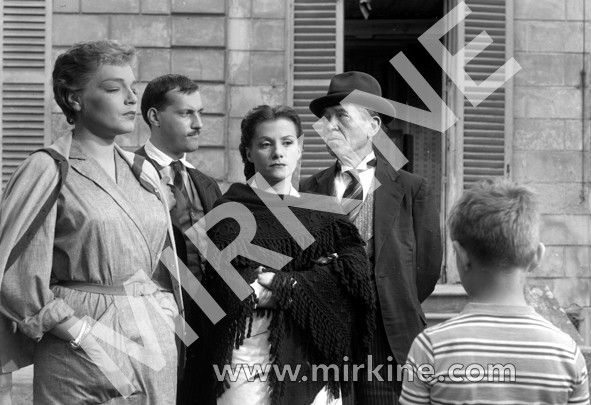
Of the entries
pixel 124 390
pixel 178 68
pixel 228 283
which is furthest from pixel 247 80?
pixel 124 390

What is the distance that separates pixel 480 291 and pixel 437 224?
1.68 m

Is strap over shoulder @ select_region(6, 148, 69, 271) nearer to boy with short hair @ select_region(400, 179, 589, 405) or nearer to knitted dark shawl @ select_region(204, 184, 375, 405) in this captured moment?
knitted dark shawl @ select_region(204, 184, 375, 405)

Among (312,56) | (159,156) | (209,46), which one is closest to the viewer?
(159,156)

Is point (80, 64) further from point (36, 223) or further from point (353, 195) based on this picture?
point (353, 195)

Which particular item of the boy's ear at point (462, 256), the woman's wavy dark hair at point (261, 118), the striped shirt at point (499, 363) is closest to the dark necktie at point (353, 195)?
the woman's wavy dark hair at point (261, 118)

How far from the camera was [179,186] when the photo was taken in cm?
422

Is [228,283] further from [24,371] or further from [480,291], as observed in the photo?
[24,371]

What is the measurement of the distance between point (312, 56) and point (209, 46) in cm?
79

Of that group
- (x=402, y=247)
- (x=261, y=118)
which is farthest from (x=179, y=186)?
(x=402, y=247)

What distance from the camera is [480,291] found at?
2.52 m

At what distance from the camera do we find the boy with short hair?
243 cm

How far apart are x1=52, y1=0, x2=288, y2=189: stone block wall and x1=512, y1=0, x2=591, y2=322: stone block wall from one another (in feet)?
6.12

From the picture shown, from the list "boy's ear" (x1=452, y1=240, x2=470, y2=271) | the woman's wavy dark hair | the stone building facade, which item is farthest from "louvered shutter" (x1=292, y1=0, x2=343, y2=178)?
"boy's ear" (x1=452, y1=240, x2=470, y2=271)

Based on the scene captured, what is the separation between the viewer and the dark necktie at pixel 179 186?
4.18 meters
